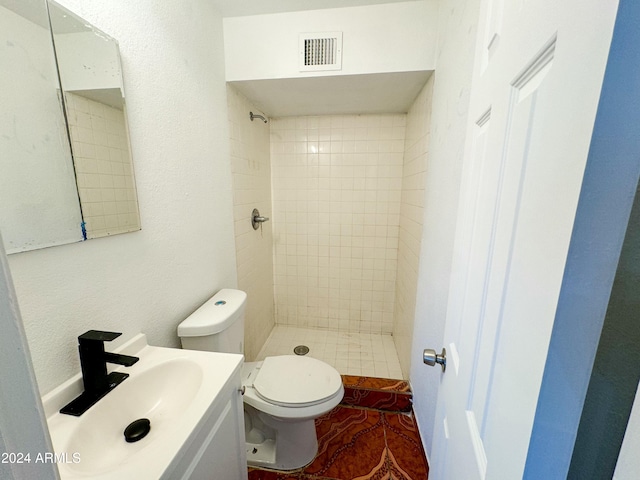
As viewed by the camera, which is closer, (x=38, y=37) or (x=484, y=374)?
(x=484, y=374)

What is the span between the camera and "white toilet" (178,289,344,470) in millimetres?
1107

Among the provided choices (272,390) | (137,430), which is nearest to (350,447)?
(272,390)

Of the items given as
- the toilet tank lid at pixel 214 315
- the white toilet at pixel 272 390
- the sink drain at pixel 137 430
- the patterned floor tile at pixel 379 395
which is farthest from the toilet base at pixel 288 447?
the sink drain at pixel 137 430

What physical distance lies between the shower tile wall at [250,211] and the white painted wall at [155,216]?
15 cm

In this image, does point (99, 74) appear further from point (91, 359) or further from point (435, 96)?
point (435, 96)

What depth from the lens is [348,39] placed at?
1.34 meters

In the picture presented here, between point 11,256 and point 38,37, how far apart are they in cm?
52

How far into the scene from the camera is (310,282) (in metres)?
2.47

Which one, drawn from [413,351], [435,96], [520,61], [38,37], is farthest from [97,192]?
[413,351]

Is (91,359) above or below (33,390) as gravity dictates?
below

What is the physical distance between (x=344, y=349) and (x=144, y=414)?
65.0 inches

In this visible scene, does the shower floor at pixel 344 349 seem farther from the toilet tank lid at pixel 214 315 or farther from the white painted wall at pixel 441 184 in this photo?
the toilet tank lid at pixel 214 315

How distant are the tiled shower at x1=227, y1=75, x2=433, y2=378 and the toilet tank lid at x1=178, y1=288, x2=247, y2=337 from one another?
1.47 feet

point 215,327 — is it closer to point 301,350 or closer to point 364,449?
point 364,449
